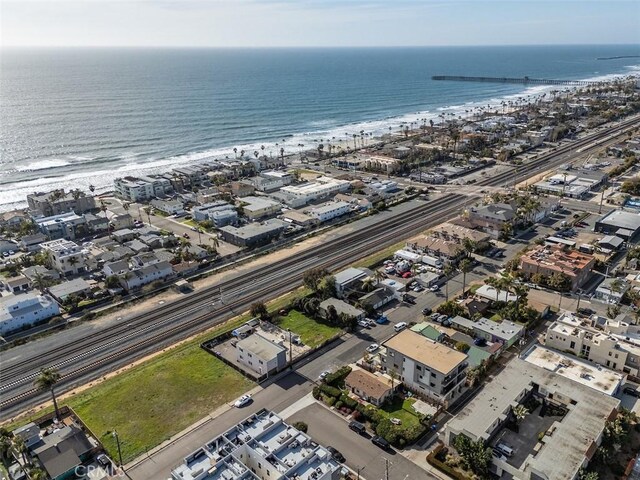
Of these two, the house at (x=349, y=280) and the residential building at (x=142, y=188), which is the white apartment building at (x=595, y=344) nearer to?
the house at (x=349, y=280)

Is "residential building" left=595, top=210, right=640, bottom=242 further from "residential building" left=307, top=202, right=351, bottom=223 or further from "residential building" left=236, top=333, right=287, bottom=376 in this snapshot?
"residential building" left=236, top=333, right=287, bottom=376

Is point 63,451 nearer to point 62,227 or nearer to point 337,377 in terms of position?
point 337,377

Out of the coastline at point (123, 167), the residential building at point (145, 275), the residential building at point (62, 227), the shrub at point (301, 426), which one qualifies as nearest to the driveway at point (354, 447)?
the shrub at point (301, 426)

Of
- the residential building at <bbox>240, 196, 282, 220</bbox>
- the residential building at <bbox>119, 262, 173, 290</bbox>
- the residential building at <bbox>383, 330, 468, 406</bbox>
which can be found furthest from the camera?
the residential building at <bbox>240, 196, 282, 220</bbox>

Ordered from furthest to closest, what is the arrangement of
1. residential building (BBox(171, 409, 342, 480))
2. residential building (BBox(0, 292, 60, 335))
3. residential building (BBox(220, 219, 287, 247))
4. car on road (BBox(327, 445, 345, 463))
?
residential building (BBox(220, 219, 287, 247))
residential building (BBox(0, 292, 60, 335))
car on road (BBox(327, 445, 345, 463))
residential building (BBox(171, 409, 342, 480))

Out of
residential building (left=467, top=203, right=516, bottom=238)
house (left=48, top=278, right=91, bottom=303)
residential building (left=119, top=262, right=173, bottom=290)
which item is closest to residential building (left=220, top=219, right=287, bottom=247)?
residential building (left=119, top=262, right=173, bottom=290)

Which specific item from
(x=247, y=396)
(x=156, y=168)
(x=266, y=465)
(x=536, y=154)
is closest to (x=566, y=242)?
(x=247, y=396)
